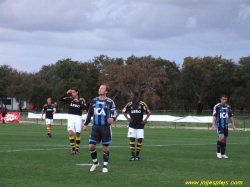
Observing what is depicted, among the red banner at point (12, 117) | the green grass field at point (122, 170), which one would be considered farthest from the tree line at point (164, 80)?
the green grass field at point (122, 170)

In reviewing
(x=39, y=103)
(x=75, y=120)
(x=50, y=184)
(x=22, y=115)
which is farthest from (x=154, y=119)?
(x=39, y=103)

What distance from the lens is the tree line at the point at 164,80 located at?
265 ft

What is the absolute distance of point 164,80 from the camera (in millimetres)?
82500

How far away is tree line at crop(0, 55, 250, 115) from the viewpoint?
80.8 metres

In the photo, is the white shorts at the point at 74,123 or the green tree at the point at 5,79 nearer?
the white shorts at the point at 74,123

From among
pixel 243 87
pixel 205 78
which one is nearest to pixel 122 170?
pixel 243 87

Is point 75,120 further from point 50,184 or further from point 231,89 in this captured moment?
point 231,89

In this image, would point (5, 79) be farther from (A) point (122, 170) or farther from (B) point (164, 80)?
(A) point (122, 170)

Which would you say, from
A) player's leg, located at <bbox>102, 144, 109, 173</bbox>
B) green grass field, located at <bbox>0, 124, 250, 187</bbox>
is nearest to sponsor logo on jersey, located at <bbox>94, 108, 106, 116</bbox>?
player's leg, located at <bbox>102, 144, 109, 173</bbox>

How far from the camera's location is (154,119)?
44812 mm

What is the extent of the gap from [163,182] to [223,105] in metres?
6.78

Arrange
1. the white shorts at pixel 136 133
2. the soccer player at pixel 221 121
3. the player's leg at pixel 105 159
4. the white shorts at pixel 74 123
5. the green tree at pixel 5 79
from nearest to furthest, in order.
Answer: the player's leg at pixel 105 159
the white shorts at pixel 136 133
the soccer player at pixel 221 121
the white shorts at pixel 74 123
the green tree at pixel 5 79

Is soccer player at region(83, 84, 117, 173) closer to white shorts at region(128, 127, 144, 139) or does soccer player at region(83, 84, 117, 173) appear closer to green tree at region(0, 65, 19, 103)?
white shorts at region(128, 127, 144, 139)

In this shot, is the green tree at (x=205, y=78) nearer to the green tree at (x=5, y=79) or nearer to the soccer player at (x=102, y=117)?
the green tree at (x=5, y=79)
